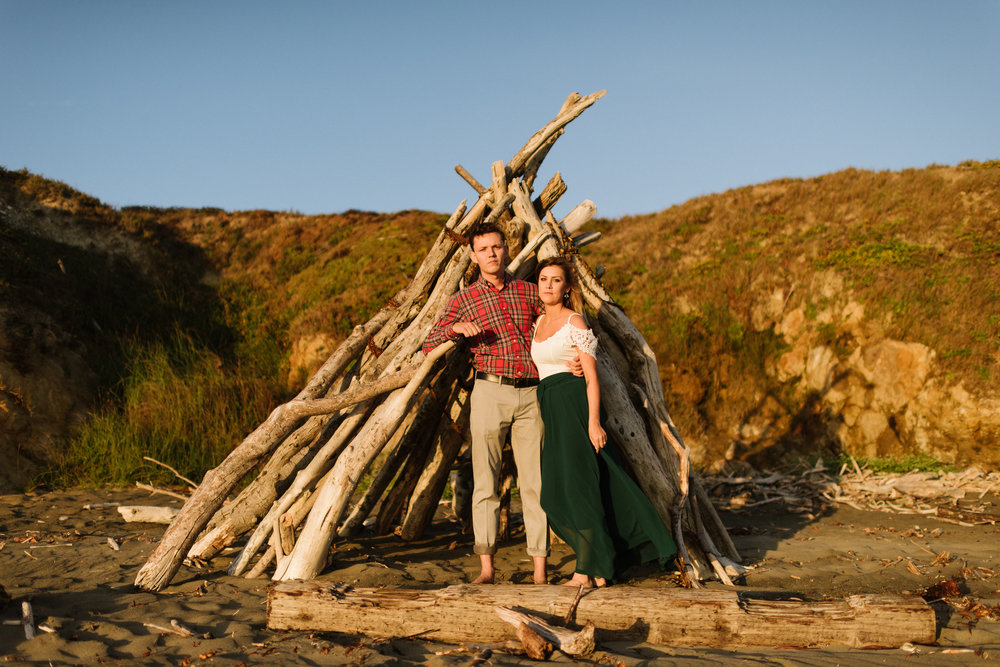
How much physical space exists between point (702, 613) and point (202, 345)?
10.1m

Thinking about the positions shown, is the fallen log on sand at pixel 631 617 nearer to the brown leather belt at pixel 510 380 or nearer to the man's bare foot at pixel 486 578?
the man's bare foot at pixel 486 578

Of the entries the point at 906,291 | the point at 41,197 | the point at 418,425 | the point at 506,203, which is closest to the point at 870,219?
the point at 906,291

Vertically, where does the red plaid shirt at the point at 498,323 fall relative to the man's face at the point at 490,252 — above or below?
below

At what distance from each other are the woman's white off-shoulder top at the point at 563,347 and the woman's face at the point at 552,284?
0.58 feet

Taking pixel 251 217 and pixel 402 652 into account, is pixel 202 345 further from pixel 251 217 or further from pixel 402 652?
pixel 402 652

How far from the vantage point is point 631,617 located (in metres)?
3.58

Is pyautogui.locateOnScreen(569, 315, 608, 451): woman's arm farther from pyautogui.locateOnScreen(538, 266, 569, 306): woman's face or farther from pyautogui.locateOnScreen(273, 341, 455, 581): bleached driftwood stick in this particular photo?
pyautogui.locateOnScreen(273, 341, 455, 581): bleached driftwood stick

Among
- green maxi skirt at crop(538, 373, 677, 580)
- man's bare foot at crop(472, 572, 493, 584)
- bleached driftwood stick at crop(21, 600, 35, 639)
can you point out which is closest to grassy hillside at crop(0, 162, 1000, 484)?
bleached driftwood stick at crop(21, 600, 35, 639)

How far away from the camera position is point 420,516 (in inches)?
225

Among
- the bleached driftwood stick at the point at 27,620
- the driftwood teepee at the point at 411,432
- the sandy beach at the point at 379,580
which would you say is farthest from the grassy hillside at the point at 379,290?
the bleached driftwood stick at the point at 27,620

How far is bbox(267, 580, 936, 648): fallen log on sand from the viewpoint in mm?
3486

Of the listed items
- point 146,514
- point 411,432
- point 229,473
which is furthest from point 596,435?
point 146,514

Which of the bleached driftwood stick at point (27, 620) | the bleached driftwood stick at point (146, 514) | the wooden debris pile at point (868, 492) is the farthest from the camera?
the wooden debris pile at point (868, 492)

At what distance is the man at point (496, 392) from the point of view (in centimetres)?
423
